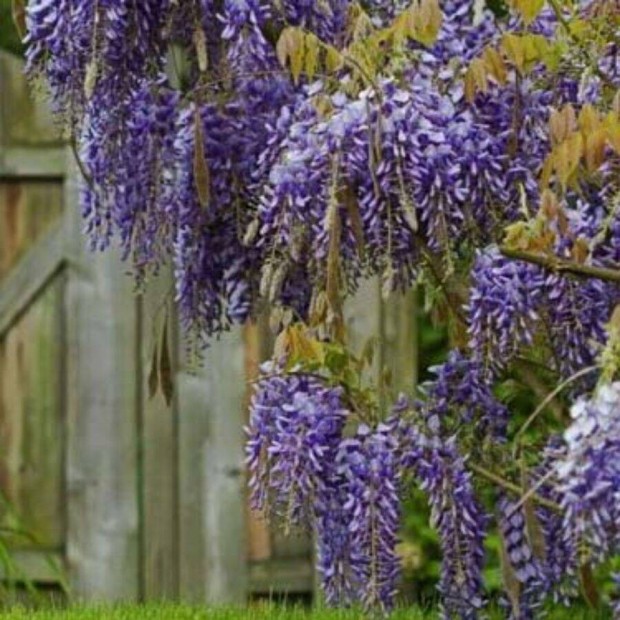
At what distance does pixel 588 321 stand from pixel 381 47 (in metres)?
0.59

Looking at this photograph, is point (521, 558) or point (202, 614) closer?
point (521, 558)

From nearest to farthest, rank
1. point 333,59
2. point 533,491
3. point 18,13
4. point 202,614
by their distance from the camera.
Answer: point 533,491 < point 333,59 < point 18,13 < point 202,614

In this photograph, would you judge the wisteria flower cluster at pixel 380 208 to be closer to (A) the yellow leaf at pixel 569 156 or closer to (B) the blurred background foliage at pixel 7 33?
(A) the yellow leaf at pixel 569 156

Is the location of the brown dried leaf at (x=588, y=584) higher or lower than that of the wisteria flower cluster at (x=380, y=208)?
lower

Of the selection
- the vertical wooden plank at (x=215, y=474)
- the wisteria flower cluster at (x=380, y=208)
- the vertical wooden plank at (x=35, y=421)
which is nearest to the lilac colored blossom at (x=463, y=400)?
the wisteria flower cluster at (x=380, y=208)

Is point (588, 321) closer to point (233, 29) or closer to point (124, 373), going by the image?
point (233, 29)

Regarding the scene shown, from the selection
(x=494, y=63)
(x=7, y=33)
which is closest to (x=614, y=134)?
(x=494, y=63)

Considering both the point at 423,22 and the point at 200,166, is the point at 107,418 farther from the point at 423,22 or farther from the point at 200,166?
the point at 423,22

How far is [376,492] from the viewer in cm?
344

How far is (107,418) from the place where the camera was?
5.54 metres

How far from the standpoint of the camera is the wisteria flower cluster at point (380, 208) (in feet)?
10.9

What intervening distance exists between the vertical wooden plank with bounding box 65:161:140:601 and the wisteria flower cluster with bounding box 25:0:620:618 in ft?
5.39

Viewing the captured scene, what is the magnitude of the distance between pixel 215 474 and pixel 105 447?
1.00ft

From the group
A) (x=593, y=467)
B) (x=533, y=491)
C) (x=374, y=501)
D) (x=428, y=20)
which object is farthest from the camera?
(x=374, y=501)
